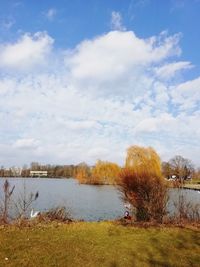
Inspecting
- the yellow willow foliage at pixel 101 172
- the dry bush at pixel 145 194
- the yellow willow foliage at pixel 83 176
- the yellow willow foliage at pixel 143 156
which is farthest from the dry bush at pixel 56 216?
the yellow willow foliage at pixel 83 176

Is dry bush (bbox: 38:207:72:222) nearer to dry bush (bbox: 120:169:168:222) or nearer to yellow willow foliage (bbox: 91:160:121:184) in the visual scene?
dry bush (bbox: 120:169:168:222)

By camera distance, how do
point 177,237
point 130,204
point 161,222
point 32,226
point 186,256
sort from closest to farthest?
1. point 186,256
2. point 177,237
3. point 32,226
4. point 161,222
5. point 130,204

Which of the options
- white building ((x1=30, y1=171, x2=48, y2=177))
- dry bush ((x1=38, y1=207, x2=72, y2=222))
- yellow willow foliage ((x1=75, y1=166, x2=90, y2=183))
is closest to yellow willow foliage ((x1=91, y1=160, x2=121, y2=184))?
yellow willow foliage ((x1=75, y1=166, x2=90, y2=183))

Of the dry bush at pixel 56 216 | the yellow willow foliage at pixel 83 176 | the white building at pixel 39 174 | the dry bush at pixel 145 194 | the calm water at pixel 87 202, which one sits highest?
the white building at pixel 39 174

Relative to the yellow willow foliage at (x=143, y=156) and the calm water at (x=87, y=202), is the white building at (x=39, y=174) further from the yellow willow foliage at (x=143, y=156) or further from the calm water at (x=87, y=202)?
the yellow willow foliage at (x=143, y=156)

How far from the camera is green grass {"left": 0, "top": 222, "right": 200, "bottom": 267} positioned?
8.72 m

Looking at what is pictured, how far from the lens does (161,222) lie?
14258 mm

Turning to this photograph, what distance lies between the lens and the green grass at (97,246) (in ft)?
28.6

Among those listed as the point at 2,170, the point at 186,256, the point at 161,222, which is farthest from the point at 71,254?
the point at 2,170

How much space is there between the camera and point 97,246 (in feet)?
32.9

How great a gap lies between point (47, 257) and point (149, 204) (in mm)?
7345

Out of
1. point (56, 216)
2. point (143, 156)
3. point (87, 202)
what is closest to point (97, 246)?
point (56, 216)

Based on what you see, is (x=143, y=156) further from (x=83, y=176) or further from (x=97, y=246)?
(x=83, y=176)

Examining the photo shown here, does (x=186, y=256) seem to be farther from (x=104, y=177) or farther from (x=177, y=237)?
(x=104, y=177)
